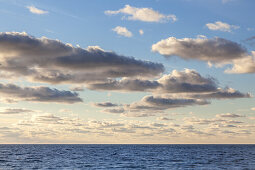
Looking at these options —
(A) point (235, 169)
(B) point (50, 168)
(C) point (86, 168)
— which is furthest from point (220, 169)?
(B) point (50, 168)

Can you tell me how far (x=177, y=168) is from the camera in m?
87.4

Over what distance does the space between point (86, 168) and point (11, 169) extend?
56.6ft

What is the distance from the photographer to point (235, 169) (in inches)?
3337

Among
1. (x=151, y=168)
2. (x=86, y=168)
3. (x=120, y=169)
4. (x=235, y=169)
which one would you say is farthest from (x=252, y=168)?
(x=86, y=168)

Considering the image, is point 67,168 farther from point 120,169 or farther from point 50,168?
point 120,169

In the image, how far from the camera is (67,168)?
86.8 m

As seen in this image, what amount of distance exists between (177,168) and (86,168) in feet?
70.5

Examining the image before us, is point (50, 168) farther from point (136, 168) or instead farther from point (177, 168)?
point (177, 168)

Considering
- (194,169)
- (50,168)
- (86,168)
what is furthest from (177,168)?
(50,168)

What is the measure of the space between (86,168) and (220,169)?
31.1 meters

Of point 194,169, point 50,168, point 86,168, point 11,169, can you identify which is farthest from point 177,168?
point 11,169

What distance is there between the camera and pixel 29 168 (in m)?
86.6

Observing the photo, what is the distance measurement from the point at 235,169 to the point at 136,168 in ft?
74.9

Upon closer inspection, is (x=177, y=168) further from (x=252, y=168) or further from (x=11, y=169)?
(x=11, y=169)
